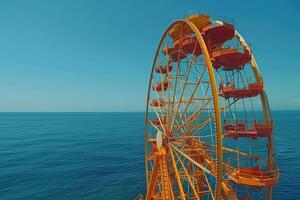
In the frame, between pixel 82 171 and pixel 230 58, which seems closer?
pixel 230 58

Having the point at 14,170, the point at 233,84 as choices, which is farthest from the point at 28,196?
the point at 233,84

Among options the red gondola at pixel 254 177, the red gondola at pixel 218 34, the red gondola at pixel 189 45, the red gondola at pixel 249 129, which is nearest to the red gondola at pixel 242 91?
the red gondola at pixel 249 129

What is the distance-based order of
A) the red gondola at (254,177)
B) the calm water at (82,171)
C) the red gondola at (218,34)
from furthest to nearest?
1. the calm water at (82,171)
2. the red gondola at (218,34)
3. the red gondola at (254,177)

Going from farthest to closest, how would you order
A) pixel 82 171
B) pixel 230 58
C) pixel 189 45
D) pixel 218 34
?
1. pixel 82 171
2. pixel 189 45
3. pixel 218 34
4. pixel 230 58

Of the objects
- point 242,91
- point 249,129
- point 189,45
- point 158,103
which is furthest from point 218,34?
point 158,103

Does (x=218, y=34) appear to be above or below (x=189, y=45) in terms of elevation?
above

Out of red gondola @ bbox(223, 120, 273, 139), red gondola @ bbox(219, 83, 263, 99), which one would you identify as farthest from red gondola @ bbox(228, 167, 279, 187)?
red gondola @ bbox(219, 83, 263, 99)

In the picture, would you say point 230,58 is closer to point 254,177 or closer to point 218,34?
point 218,34

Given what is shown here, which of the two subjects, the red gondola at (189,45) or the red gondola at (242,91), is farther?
the red gondola at (189,45)

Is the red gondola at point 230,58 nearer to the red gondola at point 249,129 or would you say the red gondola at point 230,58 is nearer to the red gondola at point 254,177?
the red gondola at point 249,129

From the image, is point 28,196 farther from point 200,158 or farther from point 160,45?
point 160,45

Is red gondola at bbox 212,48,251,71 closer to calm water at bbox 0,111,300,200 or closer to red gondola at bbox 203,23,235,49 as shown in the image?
red gondola at bbox 203,23,235,49
